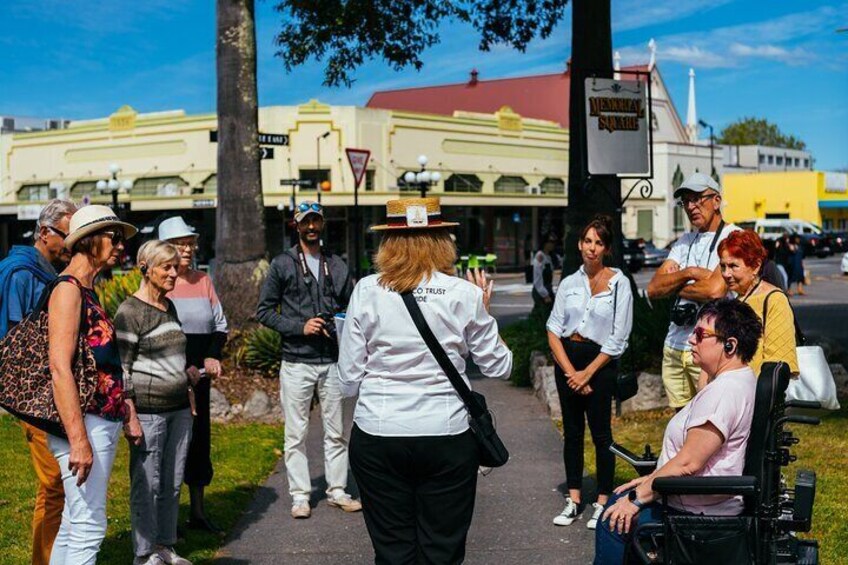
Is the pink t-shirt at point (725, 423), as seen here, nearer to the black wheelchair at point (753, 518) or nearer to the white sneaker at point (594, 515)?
the black wheelchair at point (753, 518)

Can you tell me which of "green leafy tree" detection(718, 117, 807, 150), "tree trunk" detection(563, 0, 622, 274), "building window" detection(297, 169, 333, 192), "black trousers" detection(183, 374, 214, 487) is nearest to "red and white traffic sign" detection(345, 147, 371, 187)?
"tree trunk" detection(563, 0, 622, 274)

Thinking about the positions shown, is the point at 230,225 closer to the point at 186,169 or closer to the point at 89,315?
the point at 89,315

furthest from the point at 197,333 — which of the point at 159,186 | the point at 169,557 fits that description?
the point at 159,186

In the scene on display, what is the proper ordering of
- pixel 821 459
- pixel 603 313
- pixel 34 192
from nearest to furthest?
pixel 603 313, pixel 821 459, pixel 34 192

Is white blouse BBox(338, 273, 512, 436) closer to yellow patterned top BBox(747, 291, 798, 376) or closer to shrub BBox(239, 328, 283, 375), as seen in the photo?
yellow patterned top BBox(747, 291, 798, 376)

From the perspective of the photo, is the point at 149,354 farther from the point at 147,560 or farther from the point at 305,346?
the point at 305,346

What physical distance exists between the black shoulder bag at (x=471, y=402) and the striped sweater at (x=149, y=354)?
6.10 feet

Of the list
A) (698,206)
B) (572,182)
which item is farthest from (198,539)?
(572,182)

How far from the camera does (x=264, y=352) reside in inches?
441

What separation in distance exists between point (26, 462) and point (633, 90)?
7.38m

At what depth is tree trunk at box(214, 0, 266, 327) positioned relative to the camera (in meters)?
12.0

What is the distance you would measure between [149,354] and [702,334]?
2884 millimetres

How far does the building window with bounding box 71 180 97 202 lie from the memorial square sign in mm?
40938

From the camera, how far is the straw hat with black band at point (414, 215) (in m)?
4.30
